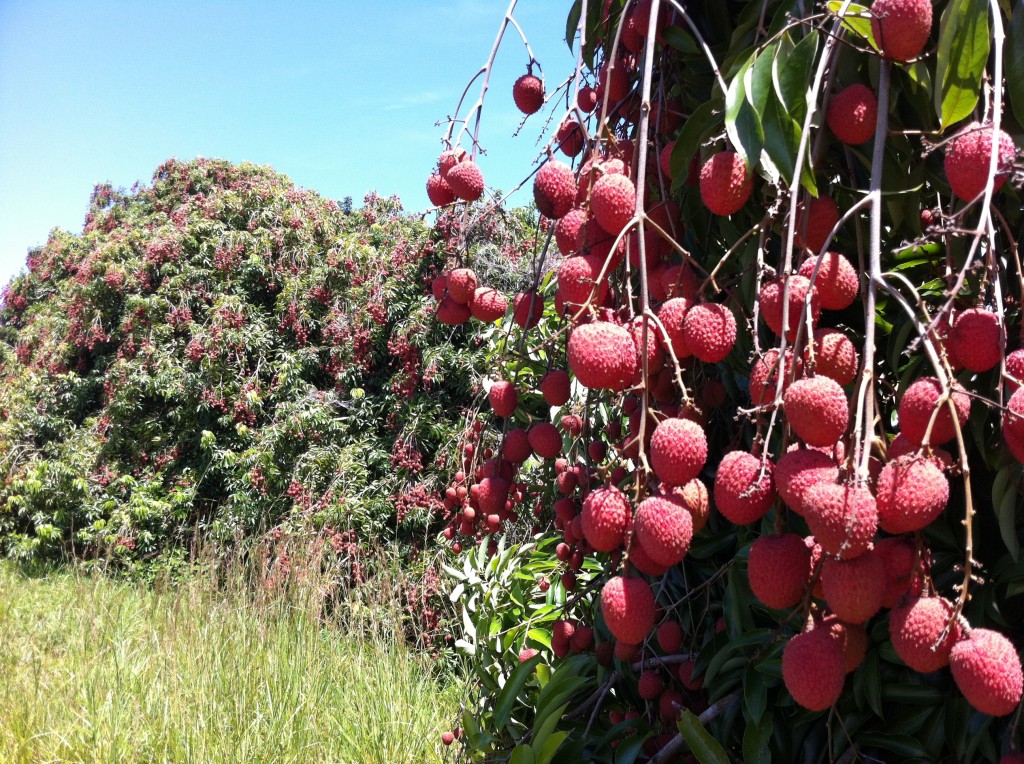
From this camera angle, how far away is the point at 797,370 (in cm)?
67

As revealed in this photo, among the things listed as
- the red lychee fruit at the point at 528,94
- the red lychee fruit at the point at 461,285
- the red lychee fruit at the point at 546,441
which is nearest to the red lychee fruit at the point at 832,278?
the red lychee fruit at the point at 546,441

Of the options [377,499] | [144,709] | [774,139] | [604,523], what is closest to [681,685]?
[604,523]

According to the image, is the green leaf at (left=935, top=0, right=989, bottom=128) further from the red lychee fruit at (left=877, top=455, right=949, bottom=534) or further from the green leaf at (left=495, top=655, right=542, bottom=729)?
the green leaf at (left=495, top=655, right=542, bottom=729)

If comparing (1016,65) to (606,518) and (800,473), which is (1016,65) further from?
(606,518)

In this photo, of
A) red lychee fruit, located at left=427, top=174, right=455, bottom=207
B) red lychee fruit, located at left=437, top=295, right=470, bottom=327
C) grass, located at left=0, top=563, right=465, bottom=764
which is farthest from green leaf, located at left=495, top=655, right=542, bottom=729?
grass, located at left=0, top=563, right=465, bottom=764

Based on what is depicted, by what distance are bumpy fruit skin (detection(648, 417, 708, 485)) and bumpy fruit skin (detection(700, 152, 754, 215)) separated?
22cm

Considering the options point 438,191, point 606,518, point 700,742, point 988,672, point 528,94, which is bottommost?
point 700,742

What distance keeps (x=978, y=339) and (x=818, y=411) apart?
180 millimetres

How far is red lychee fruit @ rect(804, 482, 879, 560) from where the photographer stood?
0.51m

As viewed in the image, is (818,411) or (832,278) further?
(832,278)

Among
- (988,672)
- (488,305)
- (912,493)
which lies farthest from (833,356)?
(488,305)

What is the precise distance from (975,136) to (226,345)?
17.5 ft

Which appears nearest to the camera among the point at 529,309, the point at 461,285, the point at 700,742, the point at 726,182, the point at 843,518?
the point at 843,518

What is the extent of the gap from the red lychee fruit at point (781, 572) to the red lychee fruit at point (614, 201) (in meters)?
0.35
